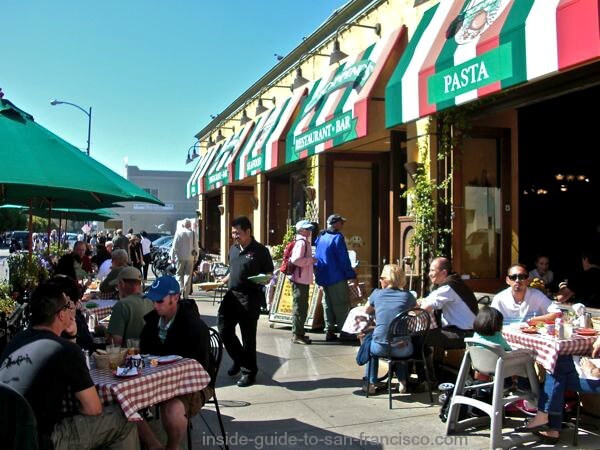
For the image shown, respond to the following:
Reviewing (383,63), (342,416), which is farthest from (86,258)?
(342,416)

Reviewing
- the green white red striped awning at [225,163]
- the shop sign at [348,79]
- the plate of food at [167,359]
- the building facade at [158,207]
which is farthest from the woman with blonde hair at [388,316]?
the building facade at [158,207]

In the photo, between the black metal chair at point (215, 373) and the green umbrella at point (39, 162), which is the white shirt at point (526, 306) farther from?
the green umbrella at point (39, 162)

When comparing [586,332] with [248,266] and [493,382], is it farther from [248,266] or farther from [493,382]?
[248,266]

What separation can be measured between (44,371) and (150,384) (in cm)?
78

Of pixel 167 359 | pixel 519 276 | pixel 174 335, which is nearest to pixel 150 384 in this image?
pixel 167 359

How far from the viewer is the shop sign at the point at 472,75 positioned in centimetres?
585

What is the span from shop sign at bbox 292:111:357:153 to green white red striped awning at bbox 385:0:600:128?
0.94 m

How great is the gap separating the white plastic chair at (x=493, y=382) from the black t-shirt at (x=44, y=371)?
2.99m

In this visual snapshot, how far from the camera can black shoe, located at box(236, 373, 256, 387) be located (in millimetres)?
6195

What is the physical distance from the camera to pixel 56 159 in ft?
13.1

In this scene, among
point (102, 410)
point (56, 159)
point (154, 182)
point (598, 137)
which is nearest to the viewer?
point (102, 410)

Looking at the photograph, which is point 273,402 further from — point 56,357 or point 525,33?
point 525,33

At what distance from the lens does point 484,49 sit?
20.3ft

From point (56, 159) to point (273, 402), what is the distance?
10.1ft
